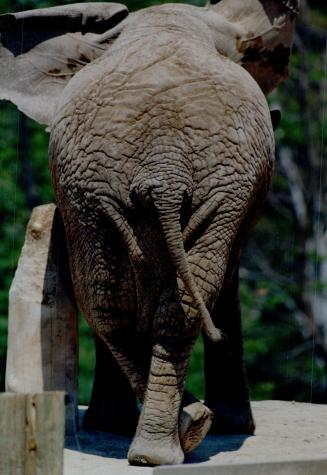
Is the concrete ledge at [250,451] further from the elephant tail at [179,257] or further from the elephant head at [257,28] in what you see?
the elephant head at [257,28]

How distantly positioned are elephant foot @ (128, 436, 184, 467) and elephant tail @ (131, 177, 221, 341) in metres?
0.48

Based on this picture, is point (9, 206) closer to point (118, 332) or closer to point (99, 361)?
point (99, 361)

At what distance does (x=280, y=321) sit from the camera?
504 inches

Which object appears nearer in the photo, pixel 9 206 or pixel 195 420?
pixel 195 420

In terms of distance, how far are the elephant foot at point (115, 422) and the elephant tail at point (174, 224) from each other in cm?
114

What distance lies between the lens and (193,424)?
5254mm

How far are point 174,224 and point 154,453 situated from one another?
879 millimetres

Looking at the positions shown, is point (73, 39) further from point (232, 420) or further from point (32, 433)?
point (32, 433)

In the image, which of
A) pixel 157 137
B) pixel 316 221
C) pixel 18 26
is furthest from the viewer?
pixel 316 221

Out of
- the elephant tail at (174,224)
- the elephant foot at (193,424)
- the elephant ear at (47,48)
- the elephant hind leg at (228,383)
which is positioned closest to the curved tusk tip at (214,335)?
the elephant tail at (174,224)

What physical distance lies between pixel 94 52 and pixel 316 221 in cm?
663

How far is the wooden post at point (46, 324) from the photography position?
599 centimetres

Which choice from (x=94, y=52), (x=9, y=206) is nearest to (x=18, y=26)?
(x=94, y=52)

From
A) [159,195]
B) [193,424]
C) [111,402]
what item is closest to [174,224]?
[159,195]
